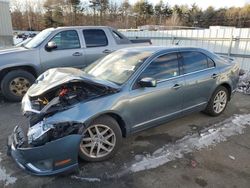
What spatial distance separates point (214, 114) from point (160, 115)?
1.64m

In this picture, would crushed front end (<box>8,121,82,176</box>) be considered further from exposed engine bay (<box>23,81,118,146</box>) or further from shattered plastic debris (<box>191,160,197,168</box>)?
shattered plastic debris (<box>191,160,197,168</box>)

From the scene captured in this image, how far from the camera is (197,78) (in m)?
4.01

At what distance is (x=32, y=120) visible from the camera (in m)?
2.71

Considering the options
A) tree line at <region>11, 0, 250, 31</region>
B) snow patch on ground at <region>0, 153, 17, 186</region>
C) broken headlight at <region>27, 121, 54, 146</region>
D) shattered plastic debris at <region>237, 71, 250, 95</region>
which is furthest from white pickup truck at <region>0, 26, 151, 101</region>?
tree line at <region>11, 0, 250, 31</region>

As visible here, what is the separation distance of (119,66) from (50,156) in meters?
1.74

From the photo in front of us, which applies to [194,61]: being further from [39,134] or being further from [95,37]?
[95,37]

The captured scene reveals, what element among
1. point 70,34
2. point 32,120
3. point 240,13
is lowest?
point 32,120

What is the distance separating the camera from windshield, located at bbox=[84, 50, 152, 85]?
3398 millimetres

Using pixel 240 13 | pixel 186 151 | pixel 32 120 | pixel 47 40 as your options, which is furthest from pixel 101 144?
pixel 240 13

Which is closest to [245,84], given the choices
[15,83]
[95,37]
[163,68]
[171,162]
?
[163,68]

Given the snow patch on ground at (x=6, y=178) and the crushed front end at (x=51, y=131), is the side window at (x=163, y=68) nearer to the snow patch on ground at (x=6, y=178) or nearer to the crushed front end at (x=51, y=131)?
the crushed front end at (x=51, y=131)

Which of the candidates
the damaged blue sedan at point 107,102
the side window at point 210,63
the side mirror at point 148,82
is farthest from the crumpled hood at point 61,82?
the side window at point 210,63

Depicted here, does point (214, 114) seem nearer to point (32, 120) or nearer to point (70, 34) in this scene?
point (32, 120)

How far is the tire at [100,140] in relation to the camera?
294 centimetres
